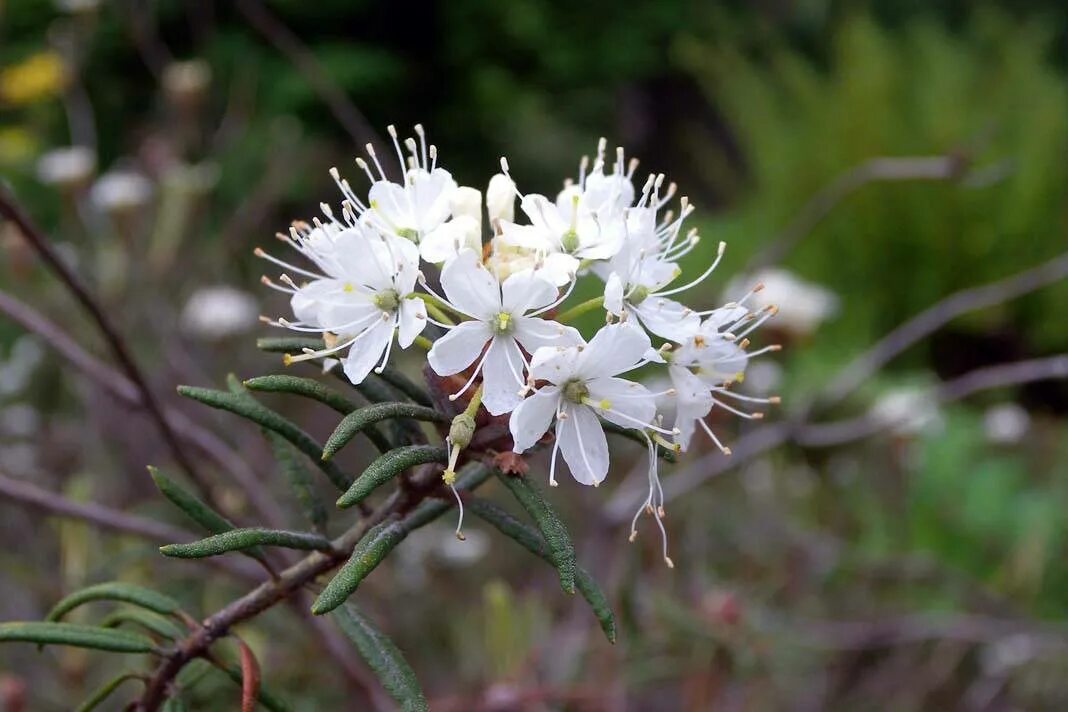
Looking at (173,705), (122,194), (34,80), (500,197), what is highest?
(34,80)

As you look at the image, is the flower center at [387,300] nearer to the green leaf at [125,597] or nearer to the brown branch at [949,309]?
the green leaf at [125,597]

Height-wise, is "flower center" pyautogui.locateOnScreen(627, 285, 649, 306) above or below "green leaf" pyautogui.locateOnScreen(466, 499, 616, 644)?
above

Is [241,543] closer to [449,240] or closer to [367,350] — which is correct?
[367,350]

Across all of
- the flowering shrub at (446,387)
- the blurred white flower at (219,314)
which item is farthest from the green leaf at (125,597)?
the blurred white flower at (219,314)

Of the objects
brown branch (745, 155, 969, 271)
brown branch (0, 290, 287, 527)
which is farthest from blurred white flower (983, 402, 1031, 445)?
brown branch (0, 290, 287, 527)

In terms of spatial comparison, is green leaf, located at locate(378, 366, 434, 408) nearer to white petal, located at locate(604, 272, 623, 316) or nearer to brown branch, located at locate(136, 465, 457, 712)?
brown branch, located at locate(136, 465, 457, 712)

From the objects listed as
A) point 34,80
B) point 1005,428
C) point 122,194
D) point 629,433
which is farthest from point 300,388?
point 1005,428
